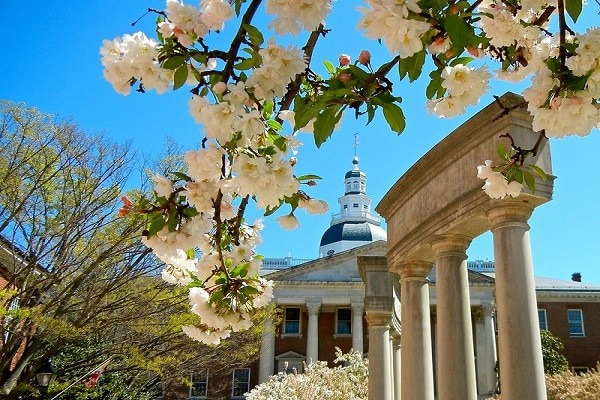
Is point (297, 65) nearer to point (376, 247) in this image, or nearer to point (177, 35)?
point (177, 35)

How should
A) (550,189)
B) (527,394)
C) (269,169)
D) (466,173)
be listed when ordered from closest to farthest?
(269,169) < (527,394) < (550,189) < (466,173)

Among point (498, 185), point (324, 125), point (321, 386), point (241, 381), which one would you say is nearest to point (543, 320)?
point (241, 381)

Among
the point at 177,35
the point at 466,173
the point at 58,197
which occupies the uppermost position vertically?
the point at 58,197

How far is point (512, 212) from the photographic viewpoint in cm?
772

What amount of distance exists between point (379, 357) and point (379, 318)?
2.48 ft

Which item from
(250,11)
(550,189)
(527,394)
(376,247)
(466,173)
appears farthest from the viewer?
(376,247)

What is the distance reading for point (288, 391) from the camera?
66.0 feet

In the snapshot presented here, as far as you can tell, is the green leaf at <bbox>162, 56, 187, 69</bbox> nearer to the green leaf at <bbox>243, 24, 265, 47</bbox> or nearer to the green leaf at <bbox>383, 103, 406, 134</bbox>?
the green leaf at <bbox>243, 24, 265, 47</bbox>

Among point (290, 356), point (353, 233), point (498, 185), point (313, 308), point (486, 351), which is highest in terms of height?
point (353, 233)

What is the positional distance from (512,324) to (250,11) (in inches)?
227

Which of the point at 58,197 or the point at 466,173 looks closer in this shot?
the point at 466,173

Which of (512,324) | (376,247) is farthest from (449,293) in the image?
(376,247)

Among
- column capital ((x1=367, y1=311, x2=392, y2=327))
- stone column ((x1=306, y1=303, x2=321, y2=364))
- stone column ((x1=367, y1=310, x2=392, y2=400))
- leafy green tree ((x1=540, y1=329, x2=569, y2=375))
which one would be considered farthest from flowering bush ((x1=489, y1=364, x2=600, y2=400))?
stone column ((x1=306, y1=303, x2=321, y2=364))

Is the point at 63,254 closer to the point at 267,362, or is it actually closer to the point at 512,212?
the point at 512,212
